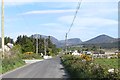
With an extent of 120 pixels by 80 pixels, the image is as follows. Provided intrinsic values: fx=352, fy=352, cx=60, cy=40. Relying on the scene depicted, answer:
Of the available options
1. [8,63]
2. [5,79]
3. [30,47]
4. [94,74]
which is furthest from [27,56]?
[94,74]

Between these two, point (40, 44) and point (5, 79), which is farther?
point (40, 44)

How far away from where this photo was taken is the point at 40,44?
149 m

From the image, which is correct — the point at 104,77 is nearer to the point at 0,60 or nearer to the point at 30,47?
the point at 0,60

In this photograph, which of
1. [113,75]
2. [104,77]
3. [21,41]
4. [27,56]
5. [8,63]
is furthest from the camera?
[21,41]

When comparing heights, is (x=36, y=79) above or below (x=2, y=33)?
below

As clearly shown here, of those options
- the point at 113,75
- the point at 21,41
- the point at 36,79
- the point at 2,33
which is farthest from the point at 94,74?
the point at 21,41

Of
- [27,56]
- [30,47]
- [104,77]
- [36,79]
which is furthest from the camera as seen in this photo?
[30,47]

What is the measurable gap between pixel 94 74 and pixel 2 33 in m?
25.8

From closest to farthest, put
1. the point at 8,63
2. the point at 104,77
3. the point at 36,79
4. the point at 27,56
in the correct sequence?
1. the point at 104,77
2. the point at 36,79
3. the point at 8,63
4. the point at 27,56

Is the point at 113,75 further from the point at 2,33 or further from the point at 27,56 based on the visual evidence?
the point at 27,56

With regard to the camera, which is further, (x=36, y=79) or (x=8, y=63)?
(x=8, y=63)

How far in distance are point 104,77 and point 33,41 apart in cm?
13023

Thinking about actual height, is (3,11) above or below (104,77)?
above

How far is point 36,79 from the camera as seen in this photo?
2644cm
